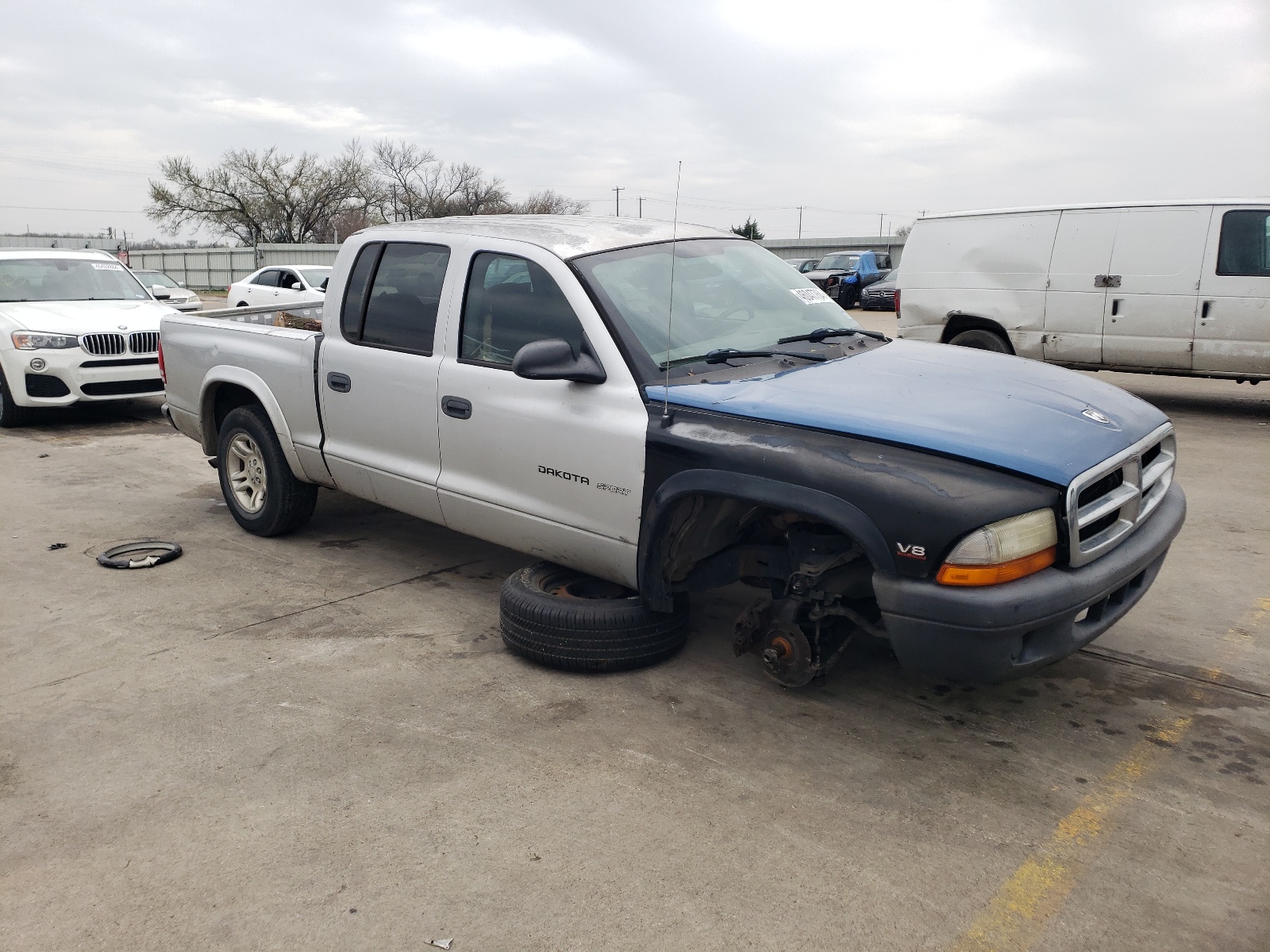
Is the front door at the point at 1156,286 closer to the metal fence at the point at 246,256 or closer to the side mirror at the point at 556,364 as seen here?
the side mirror at the point at 556,364

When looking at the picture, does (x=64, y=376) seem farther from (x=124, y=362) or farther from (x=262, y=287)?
(x=262, y=287)

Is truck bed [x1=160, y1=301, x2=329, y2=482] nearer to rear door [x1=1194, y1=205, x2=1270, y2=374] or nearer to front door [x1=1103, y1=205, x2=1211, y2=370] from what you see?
front door [x1=1103, y1=205, x2=1211, y2=370]

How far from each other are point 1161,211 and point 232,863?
33.1 feet

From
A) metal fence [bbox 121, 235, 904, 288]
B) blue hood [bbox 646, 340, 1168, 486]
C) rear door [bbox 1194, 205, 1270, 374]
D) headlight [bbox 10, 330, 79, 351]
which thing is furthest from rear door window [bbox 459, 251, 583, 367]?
metal fence [bbox 121, 235, 904, 288]

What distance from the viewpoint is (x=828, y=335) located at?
Result: 4.37 m

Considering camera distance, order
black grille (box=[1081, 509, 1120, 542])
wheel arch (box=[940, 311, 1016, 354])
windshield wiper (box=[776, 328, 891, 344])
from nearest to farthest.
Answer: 1. black grille (box=[1081, 509, 1120, 542])
2. windshield wiper (box=[776, 328, 891, 344])
3. wheel arch (box=[940, 311, 1016, 354])

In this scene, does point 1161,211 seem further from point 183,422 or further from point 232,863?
point 232,863

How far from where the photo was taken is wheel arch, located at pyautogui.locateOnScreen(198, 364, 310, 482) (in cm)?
551

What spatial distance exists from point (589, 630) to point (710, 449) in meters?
0.95

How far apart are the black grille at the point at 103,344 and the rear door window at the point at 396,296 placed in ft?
18.4

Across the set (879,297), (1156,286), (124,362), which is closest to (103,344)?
(124,362)

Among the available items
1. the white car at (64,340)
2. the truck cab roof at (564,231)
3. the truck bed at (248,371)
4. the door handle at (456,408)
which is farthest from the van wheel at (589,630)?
the white car at (64,340)

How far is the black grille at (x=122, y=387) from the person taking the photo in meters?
9.44

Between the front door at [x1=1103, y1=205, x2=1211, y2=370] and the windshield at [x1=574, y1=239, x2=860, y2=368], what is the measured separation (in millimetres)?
6638
